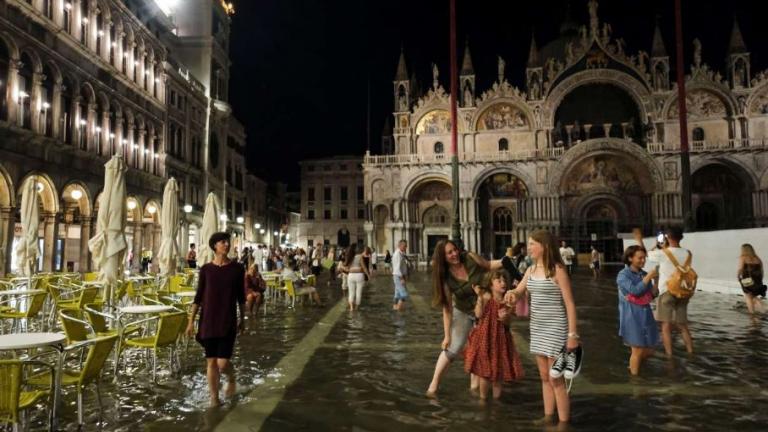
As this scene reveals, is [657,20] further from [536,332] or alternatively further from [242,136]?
[536,332]

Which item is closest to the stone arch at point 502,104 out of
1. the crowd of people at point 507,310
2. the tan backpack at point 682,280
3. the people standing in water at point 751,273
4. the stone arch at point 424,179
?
the stone arch at point 424,179

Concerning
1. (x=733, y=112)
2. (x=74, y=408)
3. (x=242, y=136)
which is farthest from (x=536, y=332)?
(x=242, y=136)

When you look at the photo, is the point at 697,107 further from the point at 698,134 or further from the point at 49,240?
the point at 49,240

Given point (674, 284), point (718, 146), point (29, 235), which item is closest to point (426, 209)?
point (718, 146)

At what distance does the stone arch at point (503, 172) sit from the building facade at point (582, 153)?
0.09 meters

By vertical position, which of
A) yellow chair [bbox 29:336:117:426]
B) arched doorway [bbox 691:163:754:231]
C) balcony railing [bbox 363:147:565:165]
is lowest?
yellow chair [bbox 29:336:117:426]

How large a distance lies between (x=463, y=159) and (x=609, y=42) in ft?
51.1

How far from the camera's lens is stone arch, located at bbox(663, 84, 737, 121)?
42.1m

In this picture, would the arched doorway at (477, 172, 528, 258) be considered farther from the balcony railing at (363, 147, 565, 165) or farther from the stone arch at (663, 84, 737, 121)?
the stone arch at (663, 84, 737, 121)

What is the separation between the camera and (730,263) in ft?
58.9

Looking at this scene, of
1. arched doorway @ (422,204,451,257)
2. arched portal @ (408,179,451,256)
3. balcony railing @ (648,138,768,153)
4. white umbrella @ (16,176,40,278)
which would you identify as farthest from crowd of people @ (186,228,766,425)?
arched doorway @ (422,204,451,257)

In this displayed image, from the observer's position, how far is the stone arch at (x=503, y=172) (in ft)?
144

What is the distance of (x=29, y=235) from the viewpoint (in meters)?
12.7

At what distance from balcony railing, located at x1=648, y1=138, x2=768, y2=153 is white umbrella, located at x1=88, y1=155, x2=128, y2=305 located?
4065cm
